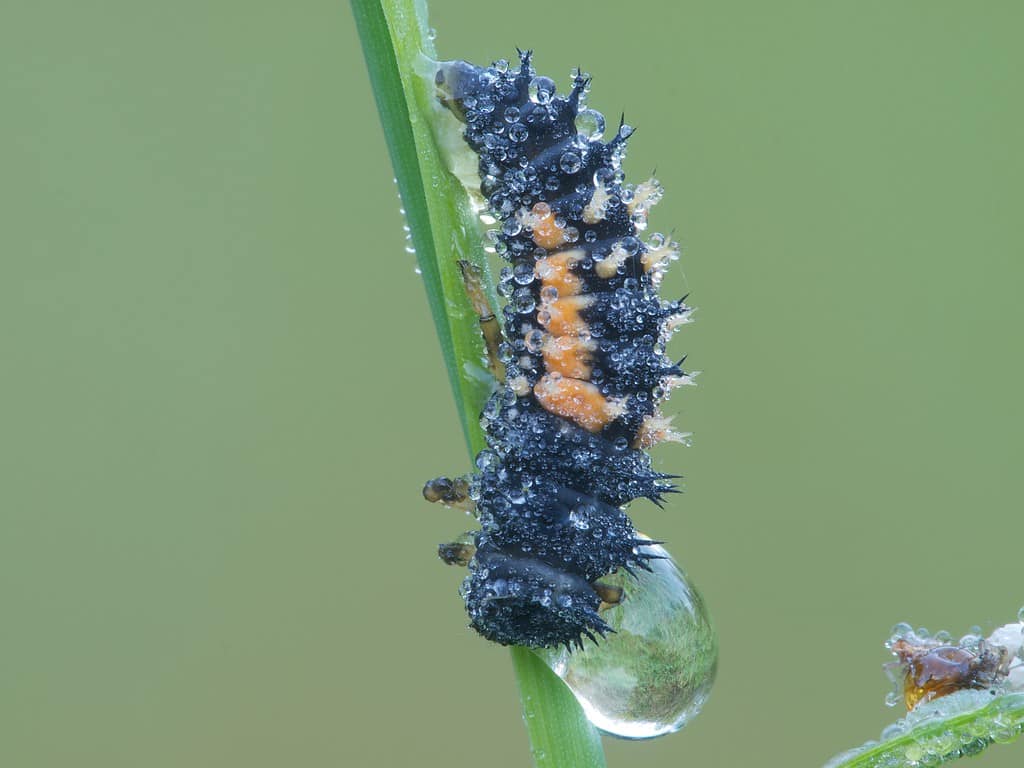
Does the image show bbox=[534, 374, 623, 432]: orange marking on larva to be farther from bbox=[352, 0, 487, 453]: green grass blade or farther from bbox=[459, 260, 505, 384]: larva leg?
bbox=[352, 0, 487, 453]: green grass blade

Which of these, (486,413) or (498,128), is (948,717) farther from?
(498,128)

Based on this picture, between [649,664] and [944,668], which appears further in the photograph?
[649,664]

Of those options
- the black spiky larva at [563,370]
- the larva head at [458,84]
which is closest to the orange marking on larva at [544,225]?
the black spiky larva at [563,370]

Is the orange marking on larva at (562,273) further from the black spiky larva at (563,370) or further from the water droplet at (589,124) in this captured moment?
the water droplet at (589,124)

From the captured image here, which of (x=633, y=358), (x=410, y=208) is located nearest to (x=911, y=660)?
(x=633, y=358)

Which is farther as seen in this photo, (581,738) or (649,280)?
(649,280)

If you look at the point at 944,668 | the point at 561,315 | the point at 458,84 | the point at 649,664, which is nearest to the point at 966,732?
the point at 944,668

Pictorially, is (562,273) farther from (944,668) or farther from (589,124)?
(944,668)
